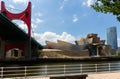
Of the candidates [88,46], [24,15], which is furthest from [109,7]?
[88,46]

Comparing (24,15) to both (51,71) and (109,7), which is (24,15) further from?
(109,7)

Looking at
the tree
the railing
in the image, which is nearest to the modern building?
the railing

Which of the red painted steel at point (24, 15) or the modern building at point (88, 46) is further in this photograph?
the modern building at point (88, 46)

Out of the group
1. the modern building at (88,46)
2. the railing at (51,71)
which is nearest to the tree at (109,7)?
the railing at (51,71)

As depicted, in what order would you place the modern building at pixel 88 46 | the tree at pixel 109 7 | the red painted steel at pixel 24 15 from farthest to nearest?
1. the modern building at pixel 88 46
2. the red painted steel at pixel 24 15
3. the tree at pixel 109 7

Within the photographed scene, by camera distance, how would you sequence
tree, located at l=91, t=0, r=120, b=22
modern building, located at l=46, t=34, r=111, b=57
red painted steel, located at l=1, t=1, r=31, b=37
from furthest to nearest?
modern building, located at l=46, t=34, r=111, b=57
red painted steel, located at l=1, t=1, r=31, b=37
tree, located at l=91, t=0, r=120, b=22

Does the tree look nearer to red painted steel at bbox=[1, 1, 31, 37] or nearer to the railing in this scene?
the railing

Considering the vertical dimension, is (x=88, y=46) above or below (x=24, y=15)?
below

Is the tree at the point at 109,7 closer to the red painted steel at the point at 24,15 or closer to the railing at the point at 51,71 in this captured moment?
the railing at the point at 51,71

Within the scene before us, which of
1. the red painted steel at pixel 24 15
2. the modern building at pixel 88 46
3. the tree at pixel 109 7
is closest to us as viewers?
the tree at pixel 109 7

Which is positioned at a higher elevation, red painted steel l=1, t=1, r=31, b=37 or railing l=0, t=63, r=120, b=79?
red painted steel l=1, t=1, r=31, b=37

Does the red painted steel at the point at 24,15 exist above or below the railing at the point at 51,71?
above

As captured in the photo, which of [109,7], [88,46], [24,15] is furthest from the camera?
[88,46]

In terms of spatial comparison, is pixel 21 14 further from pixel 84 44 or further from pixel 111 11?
pixel 84 44
